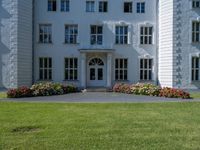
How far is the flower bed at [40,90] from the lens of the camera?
24422 mm

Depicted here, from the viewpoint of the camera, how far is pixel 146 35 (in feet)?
118

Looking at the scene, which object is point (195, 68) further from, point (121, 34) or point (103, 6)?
point (103, 6)

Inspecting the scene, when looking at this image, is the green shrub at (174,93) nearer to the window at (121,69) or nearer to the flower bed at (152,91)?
the flower bed at (152,91)

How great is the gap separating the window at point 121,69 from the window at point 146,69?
5.05 feet

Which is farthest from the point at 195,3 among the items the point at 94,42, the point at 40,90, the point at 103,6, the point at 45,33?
the point at 40,90

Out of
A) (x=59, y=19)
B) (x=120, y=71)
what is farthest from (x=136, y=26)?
(x=59, y=19)

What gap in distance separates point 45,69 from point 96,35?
5.90 metres

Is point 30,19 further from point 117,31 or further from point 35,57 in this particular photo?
point 117,31

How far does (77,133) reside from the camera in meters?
9.64

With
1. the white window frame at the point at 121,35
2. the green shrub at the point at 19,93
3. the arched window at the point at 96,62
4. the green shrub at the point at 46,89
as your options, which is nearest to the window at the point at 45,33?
the arched window at the point at 96,62

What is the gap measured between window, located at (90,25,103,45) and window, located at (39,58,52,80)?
4582 millimetres

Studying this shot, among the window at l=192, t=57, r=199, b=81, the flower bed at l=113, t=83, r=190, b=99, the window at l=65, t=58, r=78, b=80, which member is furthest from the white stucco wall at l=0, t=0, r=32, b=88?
the window at l=192, t=57, r=199, b=81

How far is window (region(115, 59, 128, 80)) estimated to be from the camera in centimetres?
3584

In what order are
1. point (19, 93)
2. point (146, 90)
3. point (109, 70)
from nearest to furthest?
1. point (19, 93)
2. point (146, 90)
3. point (109, 70)
